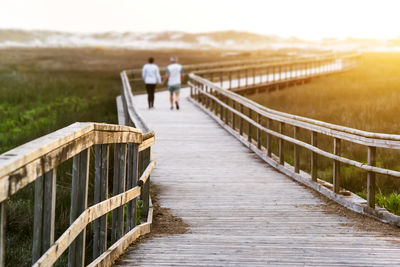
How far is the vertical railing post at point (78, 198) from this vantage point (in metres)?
4.00

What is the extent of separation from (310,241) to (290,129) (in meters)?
10.9

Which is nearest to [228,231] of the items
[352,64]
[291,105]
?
[291,105]

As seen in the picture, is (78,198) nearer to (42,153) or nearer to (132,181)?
(42,153)

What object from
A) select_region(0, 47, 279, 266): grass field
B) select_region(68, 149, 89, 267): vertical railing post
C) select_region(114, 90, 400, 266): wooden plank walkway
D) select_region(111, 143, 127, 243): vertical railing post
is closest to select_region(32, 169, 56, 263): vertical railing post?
select_region(68, 149, 89, 267): vertical railing post

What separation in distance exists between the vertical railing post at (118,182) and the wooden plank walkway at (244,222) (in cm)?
23

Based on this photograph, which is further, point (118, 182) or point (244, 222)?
point (244, 222)

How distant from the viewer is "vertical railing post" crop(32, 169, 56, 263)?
3270mm

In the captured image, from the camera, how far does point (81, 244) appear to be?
13.7 ft

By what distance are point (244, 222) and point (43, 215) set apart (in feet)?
13.3

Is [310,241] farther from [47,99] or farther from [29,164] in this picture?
[47,99]

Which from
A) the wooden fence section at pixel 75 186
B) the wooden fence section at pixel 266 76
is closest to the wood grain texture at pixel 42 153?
the wooden fence section at pixel 75 186

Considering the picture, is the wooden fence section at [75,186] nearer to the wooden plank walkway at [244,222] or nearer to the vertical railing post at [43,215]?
the vertical railing post at [43,215]

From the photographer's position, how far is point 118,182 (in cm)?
560

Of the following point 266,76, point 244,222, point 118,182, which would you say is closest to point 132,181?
point 118,182
